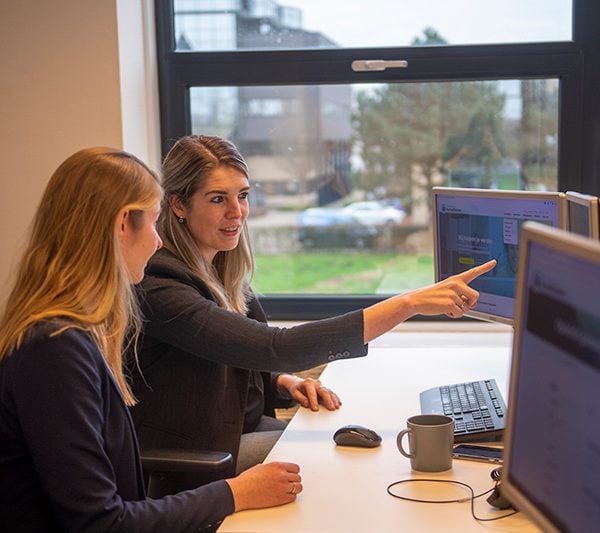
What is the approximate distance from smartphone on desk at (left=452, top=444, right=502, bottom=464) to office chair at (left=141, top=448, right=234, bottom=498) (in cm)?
47

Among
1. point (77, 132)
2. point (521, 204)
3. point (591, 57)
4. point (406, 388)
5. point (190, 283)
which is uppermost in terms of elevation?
point (591, 57)

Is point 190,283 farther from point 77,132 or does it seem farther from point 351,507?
point 77,132

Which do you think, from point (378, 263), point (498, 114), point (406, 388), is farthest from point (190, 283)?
point (498, 114)

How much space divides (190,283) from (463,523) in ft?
2.89

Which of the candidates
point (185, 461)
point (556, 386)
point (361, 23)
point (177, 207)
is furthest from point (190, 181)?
point (556, 386)

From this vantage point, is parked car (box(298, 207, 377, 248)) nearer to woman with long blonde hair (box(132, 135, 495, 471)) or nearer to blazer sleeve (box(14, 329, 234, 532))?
woman with long blonde hair (box(132, 135, 495, 471))

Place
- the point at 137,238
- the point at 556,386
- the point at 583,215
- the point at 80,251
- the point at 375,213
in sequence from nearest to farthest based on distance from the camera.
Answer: the point at 556,386 < the point at 80,251 < the point at 137,238 < the point at 583,215 < the point at 375,213

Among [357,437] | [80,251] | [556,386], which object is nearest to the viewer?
[556,386]

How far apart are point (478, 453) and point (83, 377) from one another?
777 millimetres

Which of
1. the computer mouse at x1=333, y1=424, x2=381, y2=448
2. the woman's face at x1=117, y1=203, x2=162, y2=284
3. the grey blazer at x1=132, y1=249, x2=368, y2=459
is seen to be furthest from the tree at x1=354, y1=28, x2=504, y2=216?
the woman's face at x1=117, y1=203, x2=162, y2=284

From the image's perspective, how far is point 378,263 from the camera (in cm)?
322

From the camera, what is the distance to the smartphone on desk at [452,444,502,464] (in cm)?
170

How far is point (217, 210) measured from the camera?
2.21m

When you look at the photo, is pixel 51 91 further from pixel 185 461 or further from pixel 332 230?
pixel 185 461
